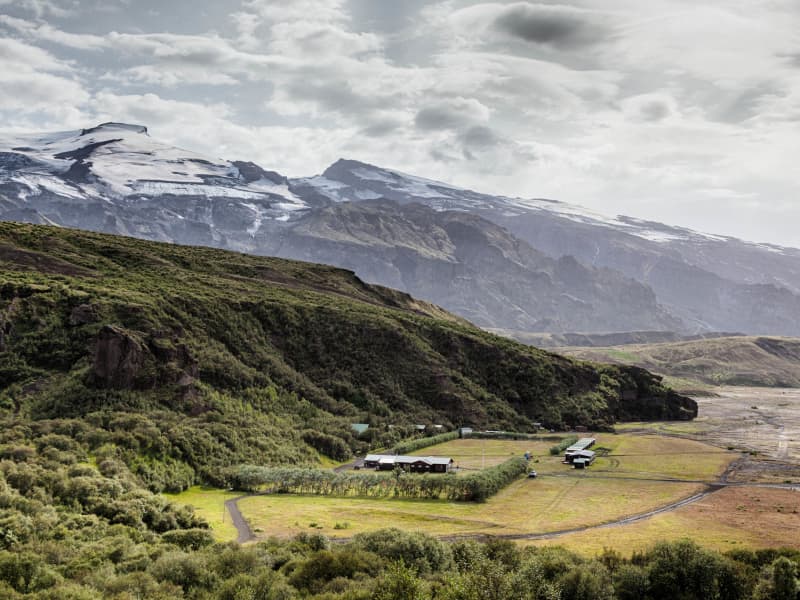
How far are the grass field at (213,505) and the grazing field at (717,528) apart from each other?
36.8 metres

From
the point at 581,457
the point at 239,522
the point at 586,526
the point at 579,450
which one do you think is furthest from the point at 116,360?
the point at 579,450

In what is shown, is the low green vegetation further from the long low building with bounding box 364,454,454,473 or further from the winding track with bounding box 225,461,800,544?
the long low building with bounding box 364,454,454,473

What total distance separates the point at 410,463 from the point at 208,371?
47353 millimetres

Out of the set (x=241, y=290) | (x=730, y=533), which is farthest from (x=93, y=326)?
(x=730, y=533)

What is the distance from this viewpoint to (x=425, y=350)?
188 metres

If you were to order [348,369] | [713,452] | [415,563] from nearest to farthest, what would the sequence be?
[415,563]
[713,452]
[348,369]

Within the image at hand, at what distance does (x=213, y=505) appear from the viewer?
95500 mm

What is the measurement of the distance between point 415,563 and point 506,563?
8240mm

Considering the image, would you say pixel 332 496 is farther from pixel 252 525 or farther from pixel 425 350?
pixel 425 350

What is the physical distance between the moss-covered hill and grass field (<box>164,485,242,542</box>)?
102 inches

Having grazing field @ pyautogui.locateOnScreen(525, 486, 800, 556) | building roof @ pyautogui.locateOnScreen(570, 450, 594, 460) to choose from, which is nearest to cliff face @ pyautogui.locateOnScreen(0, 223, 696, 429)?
building roof @ pyautogui.locateOnScreen(570, 450, 594, 460)

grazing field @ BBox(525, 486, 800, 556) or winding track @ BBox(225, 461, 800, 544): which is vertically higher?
grazing field @ BBox(525, 486, 800, 556)

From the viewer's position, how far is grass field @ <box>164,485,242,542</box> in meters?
80.4

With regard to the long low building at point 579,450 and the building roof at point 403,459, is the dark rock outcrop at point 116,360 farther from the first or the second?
the long low building at point 579,450
